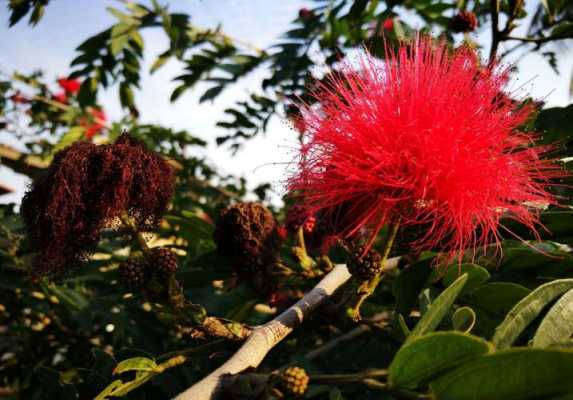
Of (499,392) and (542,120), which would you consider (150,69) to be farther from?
(499,392)

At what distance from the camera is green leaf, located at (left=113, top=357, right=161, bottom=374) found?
3.99 ft

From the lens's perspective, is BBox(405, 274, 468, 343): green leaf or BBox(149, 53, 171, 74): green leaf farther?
BBox(149, 53, 171, 74): green leaf

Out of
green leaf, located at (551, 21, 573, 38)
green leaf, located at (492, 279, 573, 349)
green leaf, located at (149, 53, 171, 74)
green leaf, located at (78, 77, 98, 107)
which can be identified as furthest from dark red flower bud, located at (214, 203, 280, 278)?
green leaf, located at (149, 53, 171, 74)

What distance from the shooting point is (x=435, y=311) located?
1.10 m

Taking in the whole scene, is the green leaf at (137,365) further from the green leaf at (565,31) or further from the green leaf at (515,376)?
the green leaf at (565,31)

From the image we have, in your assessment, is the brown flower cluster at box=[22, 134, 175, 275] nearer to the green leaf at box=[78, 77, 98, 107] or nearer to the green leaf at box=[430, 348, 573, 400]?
the green leaf at box=[430, 348, 573, 400]

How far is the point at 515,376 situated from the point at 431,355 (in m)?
0.15

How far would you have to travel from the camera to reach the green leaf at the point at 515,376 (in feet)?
2.78

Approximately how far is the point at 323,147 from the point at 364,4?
1013 millimetres

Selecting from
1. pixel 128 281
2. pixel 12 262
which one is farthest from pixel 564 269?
pixel 12 262

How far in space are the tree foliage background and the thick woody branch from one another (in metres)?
0.07

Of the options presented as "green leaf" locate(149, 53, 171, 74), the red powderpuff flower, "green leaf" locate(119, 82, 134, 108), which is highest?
"green leaf" locate(149, 53, 171, 74)

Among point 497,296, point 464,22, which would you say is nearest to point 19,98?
point 464,22

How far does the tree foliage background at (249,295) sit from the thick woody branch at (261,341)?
0.07m
